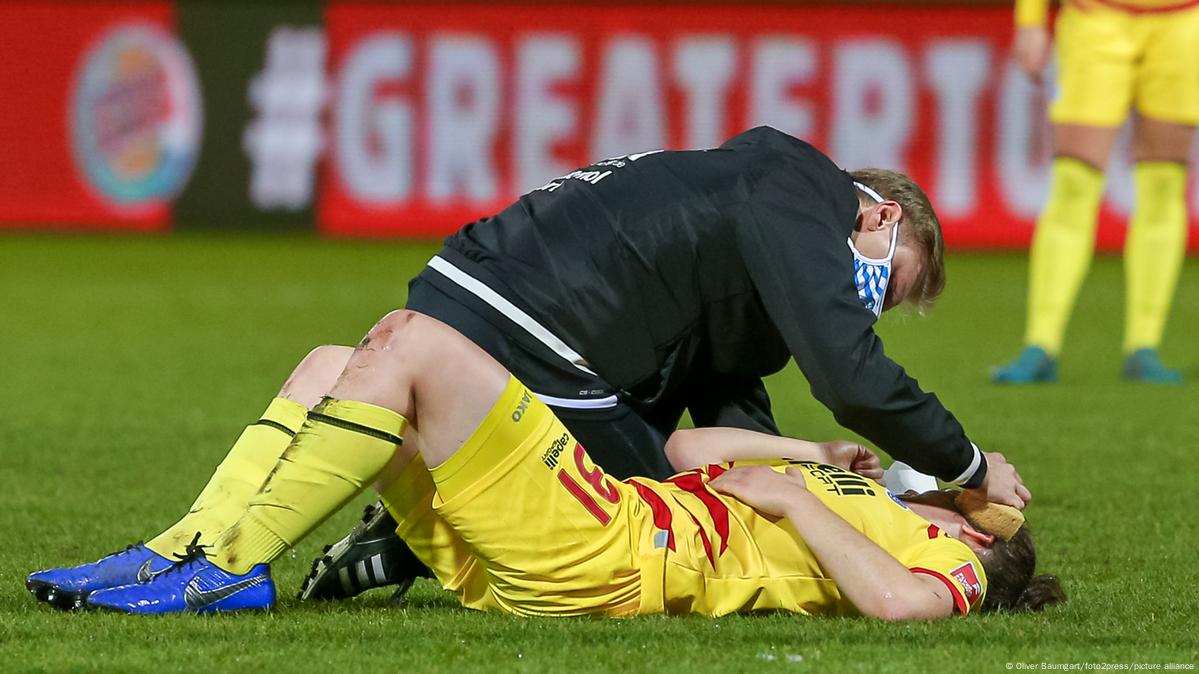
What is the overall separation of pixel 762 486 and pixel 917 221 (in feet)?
1.94

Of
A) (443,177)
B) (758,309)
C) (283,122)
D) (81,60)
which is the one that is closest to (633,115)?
(443,177)

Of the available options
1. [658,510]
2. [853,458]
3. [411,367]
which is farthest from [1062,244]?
[411,367]

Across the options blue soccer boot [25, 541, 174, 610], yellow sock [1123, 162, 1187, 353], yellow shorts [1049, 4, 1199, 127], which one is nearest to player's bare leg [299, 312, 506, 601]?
blue soccer boot [25, 541, 174, 610]

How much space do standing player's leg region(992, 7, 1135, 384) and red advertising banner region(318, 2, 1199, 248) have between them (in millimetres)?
6034

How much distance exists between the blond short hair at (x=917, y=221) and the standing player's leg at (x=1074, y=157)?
152 inches

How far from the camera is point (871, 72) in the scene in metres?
13.4

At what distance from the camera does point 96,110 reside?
539 inches

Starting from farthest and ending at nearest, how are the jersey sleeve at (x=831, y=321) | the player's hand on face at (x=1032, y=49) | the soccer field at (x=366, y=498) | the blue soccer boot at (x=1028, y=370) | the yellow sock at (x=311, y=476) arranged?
the player's hand on face at (x=1032, y=49) < the blue soccer boot at (x=1028, y=370) < the jersey sleeve at (x=831, y=321) < the yellow sock at (x=311, y=476) < the soccer field at (x=366, y=498)

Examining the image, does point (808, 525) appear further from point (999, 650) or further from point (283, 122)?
Answer: point (283, 122)

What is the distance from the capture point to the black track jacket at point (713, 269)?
3.36 metres

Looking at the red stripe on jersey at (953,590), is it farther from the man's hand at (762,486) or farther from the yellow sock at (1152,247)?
the yellow sock at (1152,247)

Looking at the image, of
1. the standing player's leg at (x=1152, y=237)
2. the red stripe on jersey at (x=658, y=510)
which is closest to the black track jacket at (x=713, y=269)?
the red stripe on jersey at (x=658, y=510)

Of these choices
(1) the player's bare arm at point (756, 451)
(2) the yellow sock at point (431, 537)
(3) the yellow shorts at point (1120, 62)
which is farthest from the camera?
(3) the yellow shorts at point (1120, 62)

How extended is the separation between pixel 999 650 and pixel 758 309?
807 millimetres
